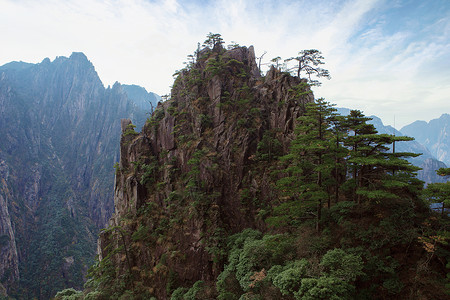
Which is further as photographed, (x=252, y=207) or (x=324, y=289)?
(x=252, y=207)

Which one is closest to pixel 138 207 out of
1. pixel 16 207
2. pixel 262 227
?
pixel 262 227

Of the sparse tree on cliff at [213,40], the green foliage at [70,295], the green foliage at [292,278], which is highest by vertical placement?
the sparse tree on cliff at [213,40]

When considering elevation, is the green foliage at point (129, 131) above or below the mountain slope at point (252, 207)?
above

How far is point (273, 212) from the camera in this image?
17047mm

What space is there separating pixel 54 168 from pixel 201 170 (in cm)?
17204

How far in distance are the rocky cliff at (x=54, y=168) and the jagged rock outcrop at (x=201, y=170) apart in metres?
87.4

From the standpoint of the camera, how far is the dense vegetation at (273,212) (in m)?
9.70

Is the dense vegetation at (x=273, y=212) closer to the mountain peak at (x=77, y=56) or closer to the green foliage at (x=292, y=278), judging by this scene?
the green foliage at (x=292, y=278)

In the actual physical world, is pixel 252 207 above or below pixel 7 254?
above

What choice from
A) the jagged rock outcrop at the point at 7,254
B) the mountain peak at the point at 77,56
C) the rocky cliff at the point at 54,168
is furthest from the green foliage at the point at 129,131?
the mountain peak at the point at 77,56

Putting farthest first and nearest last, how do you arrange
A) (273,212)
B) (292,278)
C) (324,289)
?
(273,212), (292,278), (324,289)

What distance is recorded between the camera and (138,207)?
84.7 ft

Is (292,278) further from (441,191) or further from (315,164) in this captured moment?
(441,191)

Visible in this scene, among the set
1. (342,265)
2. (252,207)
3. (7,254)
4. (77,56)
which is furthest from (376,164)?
(77,56)
